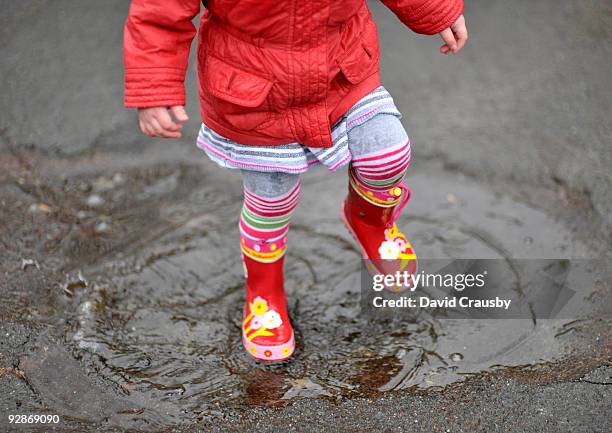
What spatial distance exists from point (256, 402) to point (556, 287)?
3.62ft

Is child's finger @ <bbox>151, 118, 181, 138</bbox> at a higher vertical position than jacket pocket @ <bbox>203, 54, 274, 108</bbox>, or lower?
lower

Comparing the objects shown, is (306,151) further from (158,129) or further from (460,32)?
(460,32)

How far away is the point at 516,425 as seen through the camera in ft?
6.52

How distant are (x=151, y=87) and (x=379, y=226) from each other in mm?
914

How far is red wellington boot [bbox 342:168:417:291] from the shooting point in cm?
226

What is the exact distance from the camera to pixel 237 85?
1849mm

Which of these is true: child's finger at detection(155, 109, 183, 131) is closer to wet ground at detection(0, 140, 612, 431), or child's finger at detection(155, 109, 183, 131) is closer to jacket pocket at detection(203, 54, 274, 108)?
jacket pocket at detection(203, 54, 274, 108)

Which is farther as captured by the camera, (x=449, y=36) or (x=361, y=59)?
(x=449, y=36)

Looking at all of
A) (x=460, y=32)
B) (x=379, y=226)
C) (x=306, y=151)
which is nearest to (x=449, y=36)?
(x=460, y=32)

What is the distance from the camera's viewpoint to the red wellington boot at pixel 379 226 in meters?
2.26

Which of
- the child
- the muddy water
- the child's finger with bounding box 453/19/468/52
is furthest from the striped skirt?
the muddy water

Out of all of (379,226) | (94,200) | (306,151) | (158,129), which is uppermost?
(158,129)

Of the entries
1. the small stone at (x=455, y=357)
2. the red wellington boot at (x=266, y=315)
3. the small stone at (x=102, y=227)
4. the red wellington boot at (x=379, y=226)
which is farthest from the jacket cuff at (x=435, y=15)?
the small stone at (x=102, y=227)

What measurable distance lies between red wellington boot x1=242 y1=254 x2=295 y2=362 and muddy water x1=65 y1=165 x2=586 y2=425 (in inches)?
1.9
